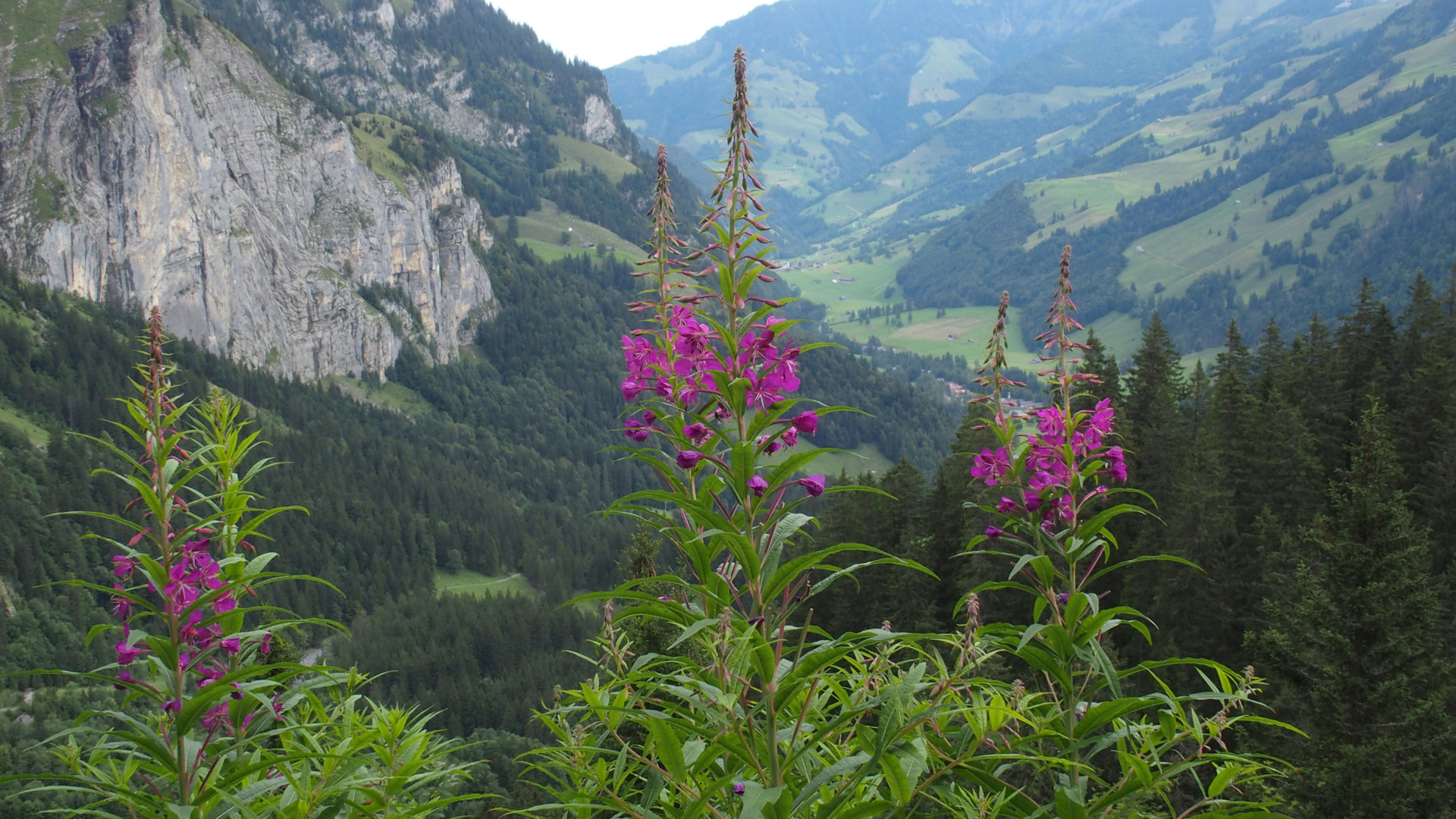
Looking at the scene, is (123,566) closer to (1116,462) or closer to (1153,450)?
(1116,462)

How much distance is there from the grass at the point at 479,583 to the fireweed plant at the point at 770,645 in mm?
171244

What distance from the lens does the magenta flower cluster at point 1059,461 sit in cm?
598

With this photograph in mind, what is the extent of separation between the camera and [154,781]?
562 centimetres

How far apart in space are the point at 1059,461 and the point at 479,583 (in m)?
187

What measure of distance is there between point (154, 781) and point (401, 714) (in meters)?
1.85

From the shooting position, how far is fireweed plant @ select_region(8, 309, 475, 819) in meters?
5.00

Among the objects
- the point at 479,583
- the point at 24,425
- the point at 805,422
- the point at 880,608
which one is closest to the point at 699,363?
the point at 805,422

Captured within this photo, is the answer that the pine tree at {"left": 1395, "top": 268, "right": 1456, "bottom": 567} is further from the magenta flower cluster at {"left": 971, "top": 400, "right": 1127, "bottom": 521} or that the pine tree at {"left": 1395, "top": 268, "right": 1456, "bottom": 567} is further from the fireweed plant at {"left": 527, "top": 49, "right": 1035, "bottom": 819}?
the fireweed plant at {"left": 527, "top": 49, "right": 1035, "bottom": 819}

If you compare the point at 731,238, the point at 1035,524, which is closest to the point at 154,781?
the point at 731,238

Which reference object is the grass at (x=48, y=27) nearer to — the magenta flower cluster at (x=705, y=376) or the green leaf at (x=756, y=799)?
the magenta flower cluster at (x=705, y=376)

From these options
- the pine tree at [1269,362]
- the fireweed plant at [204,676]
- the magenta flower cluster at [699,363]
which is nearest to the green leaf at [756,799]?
the magenta flower cluster at [699,363]

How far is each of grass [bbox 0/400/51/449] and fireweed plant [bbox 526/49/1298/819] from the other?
198 metres

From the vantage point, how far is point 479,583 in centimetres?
18150

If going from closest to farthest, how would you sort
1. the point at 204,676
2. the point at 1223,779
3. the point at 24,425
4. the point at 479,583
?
the point at 1223,779 < the point at 204,676 < the point at 24,425 < the point at 479,583
